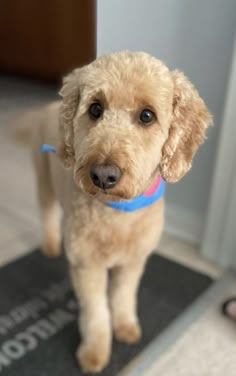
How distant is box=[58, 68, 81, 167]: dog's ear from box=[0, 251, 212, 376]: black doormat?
0.55 meters

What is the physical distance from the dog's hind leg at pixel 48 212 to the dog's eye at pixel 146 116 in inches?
24.7

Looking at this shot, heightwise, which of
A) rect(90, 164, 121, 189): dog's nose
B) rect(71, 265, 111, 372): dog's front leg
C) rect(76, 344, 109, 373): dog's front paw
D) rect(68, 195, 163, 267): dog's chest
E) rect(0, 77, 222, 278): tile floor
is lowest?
rect(0, 77, 222, 278): tile floor

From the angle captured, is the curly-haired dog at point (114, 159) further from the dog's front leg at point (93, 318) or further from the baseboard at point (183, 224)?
the baseboard at point (183, 224)

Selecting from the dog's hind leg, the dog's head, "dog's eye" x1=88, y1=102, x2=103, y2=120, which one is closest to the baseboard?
the dog's hind leg

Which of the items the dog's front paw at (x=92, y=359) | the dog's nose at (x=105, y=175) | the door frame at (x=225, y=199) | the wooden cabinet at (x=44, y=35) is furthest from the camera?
the wooden cabinet at (x=44, y=35)

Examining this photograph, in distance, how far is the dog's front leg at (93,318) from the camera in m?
1.18

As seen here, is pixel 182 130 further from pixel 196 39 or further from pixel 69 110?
pixel 196 39

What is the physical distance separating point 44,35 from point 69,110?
94.3 inches

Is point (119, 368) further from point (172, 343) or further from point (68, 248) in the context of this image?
point (68, 248)

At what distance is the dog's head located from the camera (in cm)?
89

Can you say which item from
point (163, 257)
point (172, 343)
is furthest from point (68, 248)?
point (163, 257)

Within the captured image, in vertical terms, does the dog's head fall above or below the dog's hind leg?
above

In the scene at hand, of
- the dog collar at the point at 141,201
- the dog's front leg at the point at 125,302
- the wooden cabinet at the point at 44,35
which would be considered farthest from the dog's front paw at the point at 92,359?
the wooden cabinet at the point at 44,35

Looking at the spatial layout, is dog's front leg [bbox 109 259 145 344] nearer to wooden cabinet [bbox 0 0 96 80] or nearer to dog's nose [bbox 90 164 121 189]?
dog's nose [bbox 90 164 121 189]
